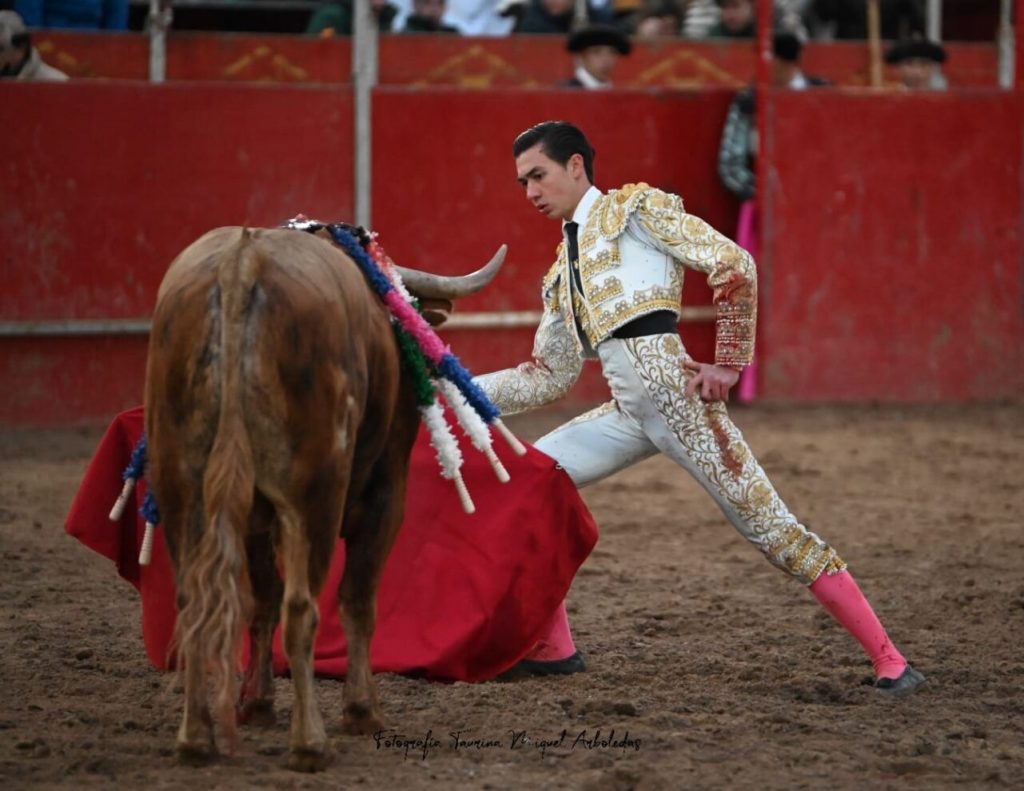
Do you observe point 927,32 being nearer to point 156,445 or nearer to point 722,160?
point 722,160

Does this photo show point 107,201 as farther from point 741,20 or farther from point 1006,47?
point 1006,47

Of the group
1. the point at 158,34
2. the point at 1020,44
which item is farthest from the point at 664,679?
the point at 1020,44

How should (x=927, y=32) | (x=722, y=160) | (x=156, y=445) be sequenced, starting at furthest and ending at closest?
(x=927, y=32) → (x=722, y=160) → (x=156, y=445)

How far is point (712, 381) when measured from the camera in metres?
4.21

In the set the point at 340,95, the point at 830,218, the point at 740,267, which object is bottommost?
the point at 830,218

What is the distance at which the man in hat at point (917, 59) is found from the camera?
408 inches

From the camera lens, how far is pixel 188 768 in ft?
11.5

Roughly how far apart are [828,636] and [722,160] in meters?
5.15

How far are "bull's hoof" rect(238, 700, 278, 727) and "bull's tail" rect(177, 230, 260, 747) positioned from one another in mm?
466

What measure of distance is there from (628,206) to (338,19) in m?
6.07

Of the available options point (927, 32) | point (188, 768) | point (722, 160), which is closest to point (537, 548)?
point (188, 768)

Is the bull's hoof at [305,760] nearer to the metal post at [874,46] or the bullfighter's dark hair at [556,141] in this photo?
the bullfighter's dark hair at [556,141]

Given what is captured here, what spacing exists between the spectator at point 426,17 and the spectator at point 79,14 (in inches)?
64.9

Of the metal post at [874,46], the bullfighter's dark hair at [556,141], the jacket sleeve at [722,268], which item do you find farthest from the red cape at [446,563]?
the metal post at [874,46]
